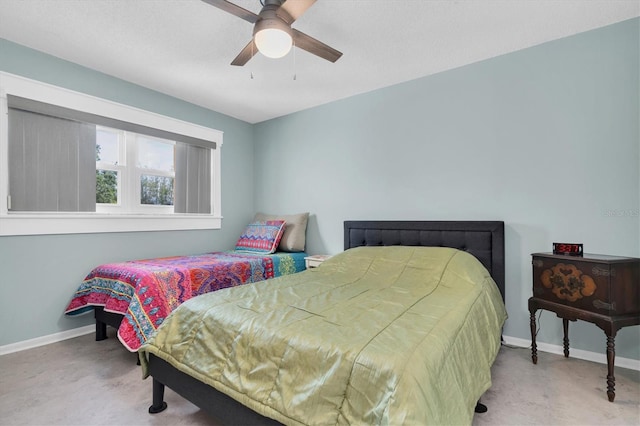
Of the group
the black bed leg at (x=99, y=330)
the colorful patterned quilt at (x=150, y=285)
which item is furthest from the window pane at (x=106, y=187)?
the black bed leg at (x=99, y=330)

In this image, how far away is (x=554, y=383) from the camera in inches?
76.9

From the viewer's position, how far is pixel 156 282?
2.29 meters

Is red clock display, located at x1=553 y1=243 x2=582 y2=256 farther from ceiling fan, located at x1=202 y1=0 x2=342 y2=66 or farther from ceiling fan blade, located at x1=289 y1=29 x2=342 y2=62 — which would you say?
A: ceiling fan, located at x1=202 y1=0 x2=342 y2=66

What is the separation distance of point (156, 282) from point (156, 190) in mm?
1593

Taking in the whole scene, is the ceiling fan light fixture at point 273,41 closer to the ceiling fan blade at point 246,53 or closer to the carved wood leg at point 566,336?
the ceiling fan blade at point 246,53

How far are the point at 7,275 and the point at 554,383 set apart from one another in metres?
4.07

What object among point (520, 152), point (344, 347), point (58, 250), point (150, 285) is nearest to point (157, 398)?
point (150, 285)

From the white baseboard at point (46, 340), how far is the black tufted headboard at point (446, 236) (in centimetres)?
270

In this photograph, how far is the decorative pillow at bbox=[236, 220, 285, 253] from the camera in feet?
12.0

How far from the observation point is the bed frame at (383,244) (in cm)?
134

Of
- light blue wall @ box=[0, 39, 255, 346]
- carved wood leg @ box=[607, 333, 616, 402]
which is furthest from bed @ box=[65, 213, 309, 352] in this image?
carved wood leg @ box=[607, 333, 616, 402]

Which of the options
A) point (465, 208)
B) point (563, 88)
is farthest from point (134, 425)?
point (563, 88)

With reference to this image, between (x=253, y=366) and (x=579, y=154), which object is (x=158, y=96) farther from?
(x=579, y=154)

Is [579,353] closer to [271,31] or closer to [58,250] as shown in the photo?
[271,31]
